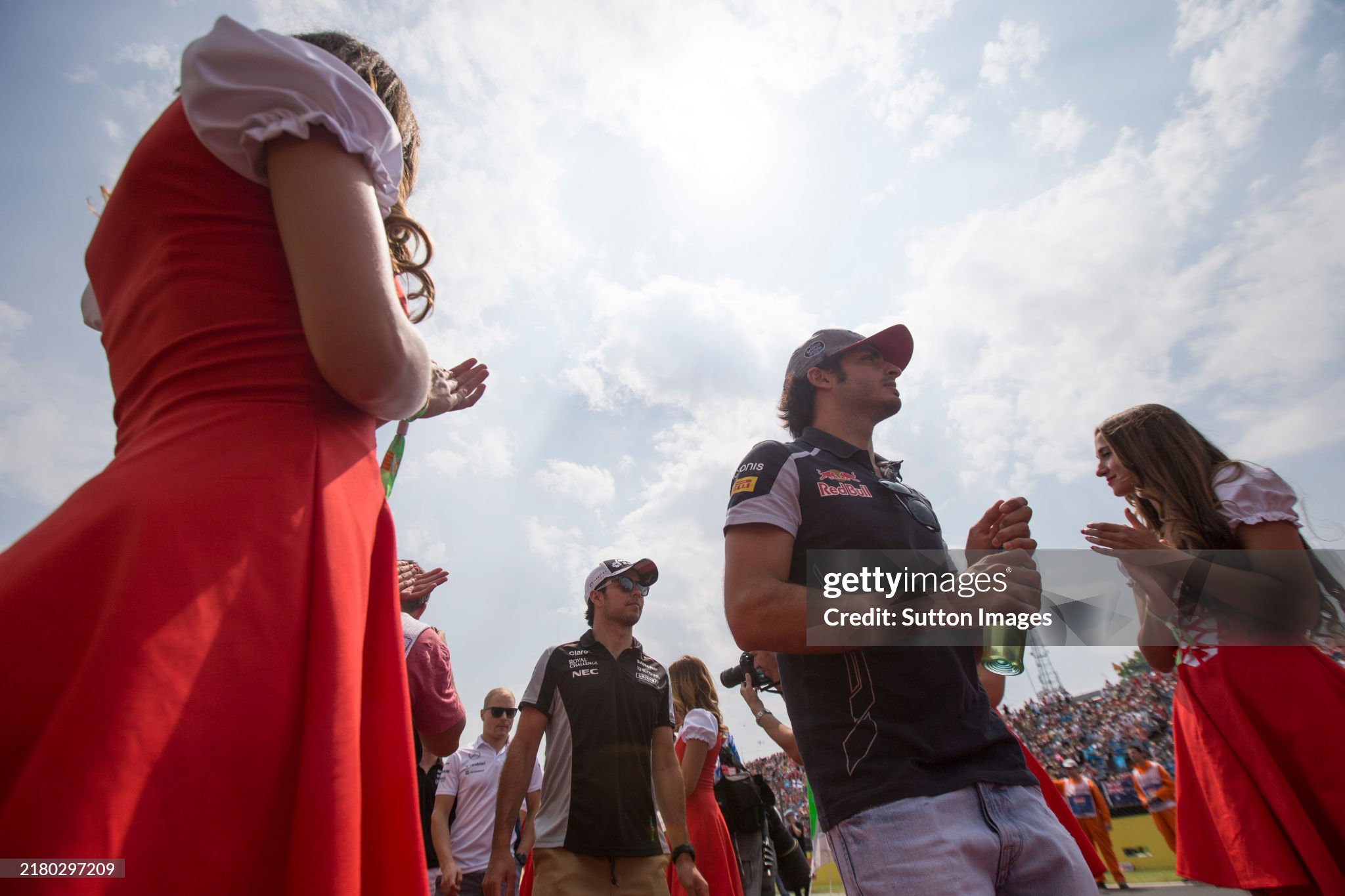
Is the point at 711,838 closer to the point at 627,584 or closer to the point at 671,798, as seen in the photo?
the point at 671,798

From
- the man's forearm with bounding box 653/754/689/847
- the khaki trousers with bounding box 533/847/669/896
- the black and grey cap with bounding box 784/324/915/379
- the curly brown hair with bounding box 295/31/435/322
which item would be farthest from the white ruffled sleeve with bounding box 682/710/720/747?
the curly brown hair with bounding box 295/31/435/322

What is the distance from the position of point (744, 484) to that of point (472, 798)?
6121 mm

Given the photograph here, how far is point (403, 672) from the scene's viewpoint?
3.36 feet

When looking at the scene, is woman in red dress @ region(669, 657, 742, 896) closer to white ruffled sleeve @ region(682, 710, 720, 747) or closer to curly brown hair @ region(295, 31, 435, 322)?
white ruffled sleeve @ region(682, 710, 720, 747)

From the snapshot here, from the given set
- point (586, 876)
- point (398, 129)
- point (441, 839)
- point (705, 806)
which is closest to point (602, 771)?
point (586, 876)

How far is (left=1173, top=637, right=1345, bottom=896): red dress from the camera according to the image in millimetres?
2320

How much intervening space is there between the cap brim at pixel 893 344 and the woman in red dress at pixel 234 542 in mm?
2123

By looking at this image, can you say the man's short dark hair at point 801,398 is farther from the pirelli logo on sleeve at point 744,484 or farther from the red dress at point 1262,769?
the red dress at point 1262,769

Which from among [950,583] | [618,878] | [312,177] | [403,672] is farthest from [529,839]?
[312,177]

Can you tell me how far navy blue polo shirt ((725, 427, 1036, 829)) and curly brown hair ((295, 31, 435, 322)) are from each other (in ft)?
3.77

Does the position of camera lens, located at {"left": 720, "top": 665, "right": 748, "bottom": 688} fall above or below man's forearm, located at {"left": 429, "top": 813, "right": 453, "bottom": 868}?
above

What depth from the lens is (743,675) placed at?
21.8ft

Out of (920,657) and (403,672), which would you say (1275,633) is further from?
(403,672)

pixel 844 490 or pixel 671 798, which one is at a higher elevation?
pixel 844 490
